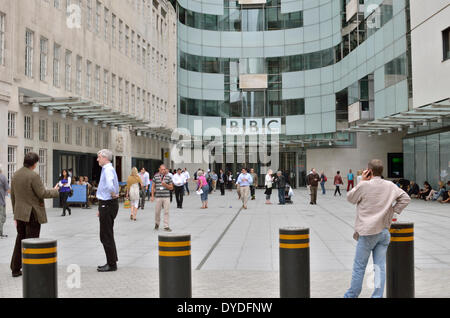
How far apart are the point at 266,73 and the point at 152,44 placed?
11.4 meters

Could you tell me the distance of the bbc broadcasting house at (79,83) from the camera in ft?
69.3

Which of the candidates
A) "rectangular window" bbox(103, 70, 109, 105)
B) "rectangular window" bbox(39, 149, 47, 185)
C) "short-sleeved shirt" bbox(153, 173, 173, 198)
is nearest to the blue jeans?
"short-sleeved shirt" bbox(153, 173, 173, 198)

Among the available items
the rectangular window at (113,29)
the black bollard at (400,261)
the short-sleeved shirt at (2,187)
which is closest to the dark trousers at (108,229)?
the black bollard at (400,261)

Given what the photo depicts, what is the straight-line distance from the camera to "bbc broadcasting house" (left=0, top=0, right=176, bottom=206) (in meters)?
21.1

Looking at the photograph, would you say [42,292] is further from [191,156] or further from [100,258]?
[191,156]

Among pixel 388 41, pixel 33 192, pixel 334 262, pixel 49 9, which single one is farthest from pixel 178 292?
pixel 388 41

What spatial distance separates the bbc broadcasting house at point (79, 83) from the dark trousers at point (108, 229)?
1235cm

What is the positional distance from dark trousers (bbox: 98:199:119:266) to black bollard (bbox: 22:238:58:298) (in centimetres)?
301

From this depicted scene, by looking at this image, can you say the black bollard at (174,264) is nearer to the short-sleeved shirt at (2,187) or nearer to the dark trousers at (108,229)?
the dark trousers at (108,229)

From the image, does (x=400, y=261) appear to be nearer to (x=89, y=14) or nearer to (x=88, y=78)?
(x=88, y=78)

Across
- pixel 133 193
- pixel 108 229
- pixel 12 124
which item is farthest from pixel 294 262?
pixel 12 124

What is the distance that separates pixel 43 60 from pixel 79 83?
3.93 meters

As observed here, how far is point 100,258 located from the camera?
9875mm

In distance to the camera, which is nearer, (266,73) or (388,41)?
(388,41)
